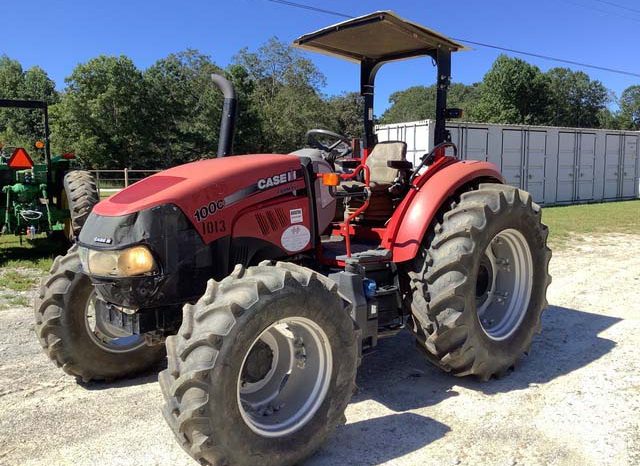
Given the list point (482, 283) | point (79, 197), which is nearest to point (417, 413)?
point (482, 283)

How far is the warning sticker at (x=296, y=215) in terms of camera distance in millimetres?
3731

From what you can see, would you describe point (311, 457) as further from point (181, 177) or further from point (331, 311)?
point (181, 177)

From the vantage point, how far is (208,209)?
3266 mm

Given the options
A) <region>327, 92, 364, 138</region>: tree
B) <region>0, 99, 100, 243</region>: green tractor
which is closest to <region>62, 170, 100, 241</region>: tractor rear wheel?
<region>0, 99, 100, 243</region>: green tractor

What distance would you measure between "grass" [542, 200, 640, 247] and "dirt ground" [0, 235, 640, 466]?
6767mm

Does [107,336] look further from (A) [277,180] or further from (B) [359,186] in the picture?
(B) [359,186]

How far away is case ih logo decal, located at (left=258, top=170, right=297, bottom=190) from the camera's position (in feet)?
11.6

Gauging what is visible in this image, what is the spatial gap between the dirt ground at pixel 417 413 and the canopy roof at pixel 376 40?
8.25 feet

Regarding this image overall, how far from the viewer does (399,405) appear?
371cm

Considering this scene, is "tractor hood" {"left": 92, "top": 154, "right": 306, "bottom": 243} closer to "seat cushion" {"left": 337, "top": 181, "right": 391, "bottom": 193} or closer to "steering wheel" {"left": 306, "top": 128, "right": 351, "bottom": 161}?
"seat cushion" {"left": 337, "top": 181, "right": 391, "bottom": 193}

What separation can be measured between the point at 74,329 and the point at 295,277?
182 centimetres

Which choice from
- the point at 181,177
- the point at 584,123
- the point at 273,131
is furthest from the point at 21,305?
the point at 584,123

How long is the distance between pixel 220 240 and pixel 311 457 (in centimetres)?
132

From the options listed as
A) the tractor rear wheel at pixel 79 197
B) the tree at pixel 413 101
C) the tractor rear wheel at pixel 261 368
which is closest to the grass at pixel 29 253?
the tractor rear wheel at pixel 79 197
